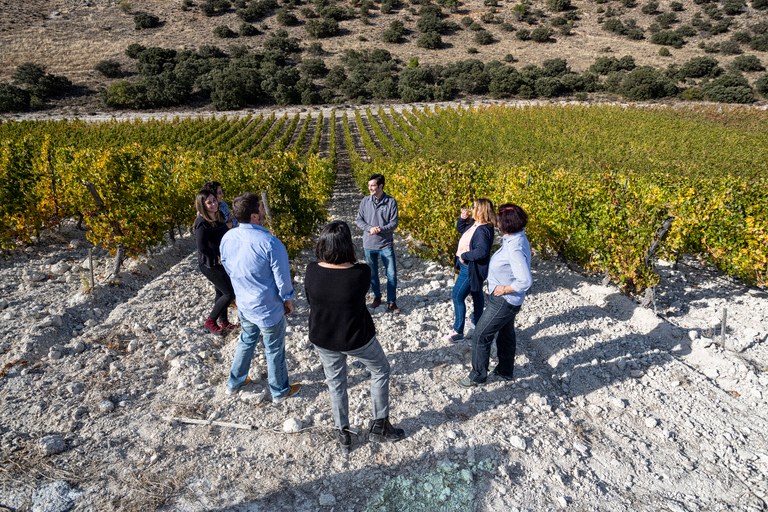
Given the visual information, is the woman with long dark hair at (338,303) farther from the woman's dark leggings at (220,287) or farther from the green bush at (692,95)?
the green bush at (692,95)

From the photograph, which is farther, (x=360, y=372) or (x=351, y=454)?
(x=360, y=372)

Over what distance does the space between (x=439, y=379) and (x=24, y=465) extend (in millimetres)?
3289

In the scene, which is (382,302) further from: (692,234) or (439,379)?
(692,234)

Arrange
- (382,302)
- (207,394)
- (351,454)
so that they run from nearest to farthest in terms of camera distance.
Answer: (351,454), (207,394), (382,302)

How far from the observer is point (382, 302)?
208 inches

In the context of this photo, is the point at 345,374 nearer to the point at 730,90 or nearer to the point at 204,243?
the point at 204,243

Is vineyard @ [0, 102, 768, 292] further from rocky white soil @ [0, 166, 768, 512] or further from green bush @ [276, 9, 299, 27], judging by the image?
green bush @ [276, 9, 299, 27]

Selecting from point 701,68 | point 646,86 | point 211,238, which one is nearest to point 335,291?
point 211,238

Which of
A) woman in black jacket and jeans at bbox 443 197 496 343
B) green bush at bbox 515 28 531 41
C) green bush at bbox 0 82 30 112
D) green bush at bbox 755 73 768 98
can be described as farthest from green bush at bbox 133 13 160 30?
green bush at bbox 755 73 768 98

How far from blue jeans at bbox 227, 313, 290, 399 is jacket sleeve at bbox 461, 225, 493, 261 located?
6.22 feet

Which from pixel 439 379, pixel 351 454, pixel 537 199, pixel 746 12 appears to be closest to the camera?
pixel 351 454

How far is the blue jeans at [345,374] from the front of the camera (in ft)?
8.57

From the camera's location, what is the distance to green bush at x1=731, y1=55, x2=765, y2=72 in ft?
144

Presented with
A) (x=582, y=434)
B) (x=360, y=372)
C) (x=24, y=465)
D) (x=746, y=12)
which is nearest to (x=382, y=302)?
(x=360, y=372)
